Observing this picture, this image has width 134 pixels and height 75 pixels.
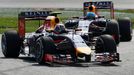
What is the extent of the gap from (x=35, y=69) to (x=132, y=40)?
1104 cm

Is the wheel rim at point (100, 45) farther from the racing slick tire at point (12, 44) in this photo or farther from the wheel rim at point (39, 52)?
the racing slick tire at point (12, 44)

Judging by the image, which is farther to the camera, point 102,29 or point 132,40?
point 132,40

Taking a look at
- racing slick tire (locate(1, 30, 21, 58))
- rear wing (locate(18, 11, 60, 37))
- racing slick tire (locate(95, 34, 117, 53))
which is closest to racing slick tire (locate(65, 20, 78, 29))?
rear wing (locate(18, 11, 60, 37))

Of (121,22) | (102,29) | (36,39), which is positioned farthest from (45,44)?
(121,22)

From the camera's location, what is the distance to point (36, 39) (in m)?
16.6

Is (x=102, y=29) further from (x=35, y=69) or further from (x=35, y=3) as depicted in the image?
(x=35, y=3)

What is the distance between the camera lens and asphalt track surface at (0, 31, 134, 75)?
1330cm

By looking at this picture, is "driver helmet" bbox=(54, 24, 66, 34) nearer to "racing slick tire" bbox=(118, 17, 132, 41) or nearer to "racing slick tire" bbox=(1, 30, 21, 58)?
"racing slick tire" bbox=(1, 30, 21, 58)

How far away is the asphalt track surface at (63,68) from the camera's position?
43.6 ft

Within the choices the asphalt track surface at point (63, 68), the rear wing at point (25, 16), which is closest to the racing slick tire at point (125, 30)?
the rear wing at point (25, 16)

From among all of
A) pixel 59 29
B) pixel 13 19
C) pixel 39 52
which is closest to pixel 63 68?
pixel 39 52

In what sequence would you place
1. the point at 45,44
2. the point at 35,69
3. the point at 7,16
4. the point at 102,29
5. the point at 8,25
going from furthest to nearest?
the point at 7,16
the point at 8,25
the point at 102,29
the point at 45,44
the point at 35,69

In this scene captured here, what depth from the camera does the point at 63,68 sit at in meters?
14.2

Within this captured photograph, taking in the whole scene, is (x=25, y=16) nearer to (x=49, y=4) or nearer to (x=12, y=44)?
(x=12, y=44)
